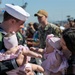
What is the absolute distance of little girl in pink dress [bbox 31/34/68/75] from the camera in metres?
2.77

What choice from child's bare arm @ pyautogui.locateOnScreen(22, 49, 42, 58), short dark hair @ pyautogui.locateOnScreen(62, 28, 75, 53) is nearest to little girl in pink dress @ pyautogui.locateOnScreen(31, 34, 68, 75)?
short dark hair @ pyautogui.locateOnScreen(62, 28, 75, 53)

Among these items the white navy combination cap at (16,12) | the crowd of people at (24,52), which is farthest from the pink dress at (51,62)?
the white navy combination cap at (16,12)

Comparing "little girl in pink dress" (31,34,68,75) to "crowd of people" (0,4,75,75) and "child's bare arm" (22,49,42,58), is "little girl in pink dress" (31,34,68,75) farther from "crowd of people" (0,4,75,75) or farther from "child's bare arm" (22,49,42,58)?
"child's bare arm" (22,49,42,58)

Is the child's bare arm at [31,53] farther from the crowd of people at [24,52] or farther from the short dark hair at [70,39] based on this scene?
the short dark hair at [70,39]

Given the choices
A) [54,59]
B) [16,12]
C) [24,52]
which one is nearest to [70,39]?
[54,59]

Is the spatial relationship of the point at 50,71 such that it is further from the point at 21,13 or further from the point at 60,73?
the point at 21,13

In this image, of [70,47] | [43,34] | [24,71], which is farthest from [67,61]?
[43,34]

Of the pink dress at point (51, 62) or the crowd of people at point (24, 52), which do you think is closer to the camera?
the crowd of people at point (24, 52)

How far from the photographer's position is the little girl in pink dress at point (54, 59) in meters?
2.77

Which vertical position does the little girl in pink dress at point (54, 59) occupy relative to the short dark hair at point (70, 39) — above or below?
below

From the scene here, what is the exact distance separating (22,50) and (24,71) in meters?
0.22

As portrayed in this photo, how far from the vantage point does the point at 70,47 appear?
2.62 m

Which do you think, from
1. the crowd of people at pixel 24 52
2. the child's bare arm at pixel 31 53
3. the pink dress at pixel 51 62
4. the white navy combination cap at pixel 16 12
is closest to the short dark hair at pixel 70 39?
the crowd of people at pixel 24 52

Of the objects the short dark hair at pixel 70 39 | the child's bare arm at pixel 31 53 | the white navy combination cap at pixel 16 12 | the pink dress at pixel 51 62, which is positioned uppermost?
the white navy combination cap at pixel 16 12
